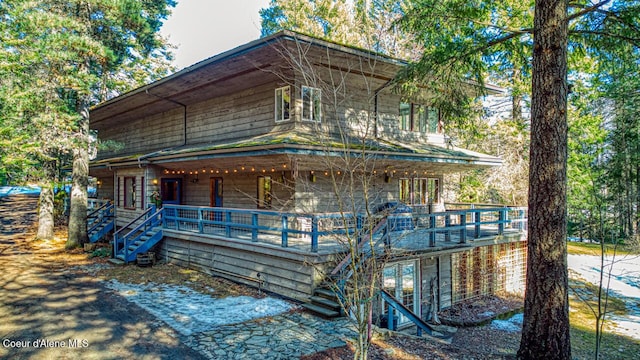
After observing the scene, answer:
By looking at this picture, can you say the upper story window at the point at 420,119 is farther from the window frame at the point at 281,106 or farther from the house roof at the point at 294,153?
the window frame at the point at 281,106

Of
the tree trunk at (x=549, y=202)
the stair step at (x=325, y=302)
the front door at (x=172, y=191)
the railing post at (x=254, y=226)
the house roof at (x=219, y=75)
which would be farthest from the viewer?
the front door at (x=172, y=191)

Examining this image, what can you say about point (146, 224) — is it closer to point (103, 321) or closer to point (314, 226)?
point (103, 321)

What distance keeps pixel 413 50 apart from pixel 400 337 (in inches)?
803

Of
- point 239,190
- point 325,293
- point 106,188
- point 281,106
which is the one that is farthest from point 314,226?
point 106,188

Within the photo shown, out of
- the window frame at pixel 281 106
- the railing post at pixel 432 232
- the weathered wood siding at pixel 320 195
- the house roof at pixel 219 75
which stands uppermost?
the house roof at pixel 219 75

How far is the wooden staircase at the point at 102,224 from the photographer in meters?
17.8

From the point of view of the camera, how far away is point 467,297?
1301 cm

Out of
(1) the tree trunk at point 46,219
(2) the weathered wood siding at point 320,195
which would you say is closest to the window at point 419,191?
(2) the weathered wood siding at point 320,195

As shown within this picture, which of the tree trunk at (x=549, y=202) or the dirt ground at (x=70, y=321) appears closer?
the dirt ground at (x=70, y=321)

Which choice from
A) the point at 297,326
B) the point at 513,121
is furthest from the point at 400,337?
the point at 513,121

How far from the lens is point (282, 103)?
12.8 meters

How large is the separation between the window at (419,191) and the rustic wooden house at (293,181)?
59 millimetres

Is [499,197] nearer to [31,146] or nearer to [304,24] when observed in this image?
[304,24]

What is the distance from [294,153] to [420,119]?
8584 millimetres
